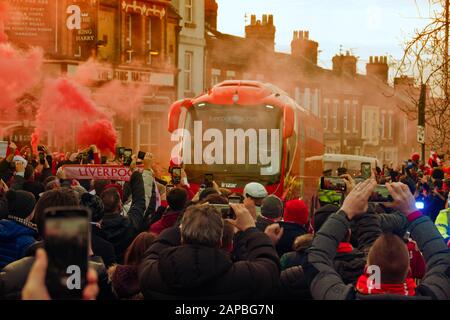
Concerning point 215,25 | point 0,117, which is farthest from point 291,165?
point 215,25

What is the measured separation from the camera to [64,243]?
2678 millimetres

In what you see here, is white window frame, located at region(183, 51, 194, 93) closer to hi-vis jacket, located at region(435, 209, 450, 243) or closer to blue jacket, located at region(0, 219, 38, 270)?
hi-vis jacket, located at region(435, 209, 450, 243)

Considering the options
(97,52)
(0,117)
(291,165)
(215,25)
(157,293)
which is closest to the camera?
(157,293)

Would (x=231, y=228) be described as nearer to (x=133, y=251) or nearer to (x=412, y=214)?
(x=133, y=251)

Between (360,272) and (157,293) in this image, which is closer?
(157,293)

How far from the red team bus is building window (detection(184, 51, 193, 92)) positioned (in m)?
18.9

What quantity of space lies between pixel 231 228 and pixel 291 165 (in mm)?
13313

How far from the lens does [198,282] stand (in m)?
4.39

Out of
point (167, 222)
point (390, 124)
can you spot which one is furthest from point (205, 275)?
point (390, 124)

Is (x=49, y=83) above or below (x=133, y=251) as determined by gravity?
above

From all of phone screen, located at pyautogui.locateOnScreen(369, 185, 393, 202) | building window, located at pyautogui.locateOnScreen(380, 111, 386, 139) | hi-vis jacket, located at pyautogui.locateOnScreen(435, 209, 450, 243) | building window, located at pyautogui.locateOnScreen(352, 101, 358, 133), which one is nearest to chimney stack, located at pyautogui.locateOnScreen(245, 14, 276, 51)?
building window, located at pyautogui.locateOnScreen(352, 101, 358, 133)

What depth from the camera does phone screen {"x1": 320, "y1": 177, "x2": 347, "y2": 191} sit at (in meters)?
7.09

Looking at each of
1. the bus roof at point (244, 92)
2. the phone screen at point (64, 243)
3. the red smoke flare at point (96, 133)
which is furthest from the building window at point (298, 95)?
the phone screen at point (64, 243)

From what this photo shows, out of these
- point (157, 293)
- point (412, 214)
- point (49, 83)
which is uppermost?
point (49, 83)
